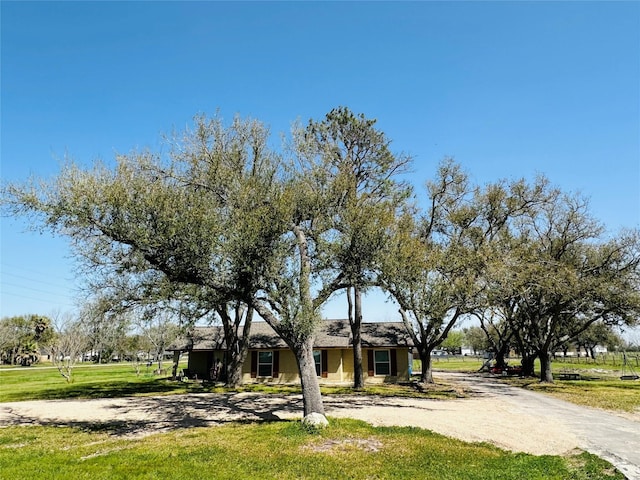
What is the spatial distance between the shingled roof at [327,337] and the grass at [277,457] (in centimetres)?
1800

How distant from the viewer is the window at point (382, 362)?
99.8ft

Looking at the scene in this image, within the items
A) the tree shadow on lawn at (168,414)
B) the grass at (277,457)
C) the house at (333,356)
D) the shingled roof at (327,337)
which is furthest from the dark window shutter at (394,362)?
the grass at (277,457)

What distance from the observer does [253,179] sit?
14055 millimetres

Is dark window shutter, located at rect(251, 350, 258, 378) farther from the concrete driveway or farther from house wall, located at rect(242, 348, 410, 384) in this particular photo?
the concrete driveway

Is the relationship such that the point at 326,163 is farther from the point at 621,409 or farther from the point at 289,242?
the point at 621,409

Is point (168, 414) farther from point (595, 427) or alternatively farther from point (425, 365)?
point (425, 365)

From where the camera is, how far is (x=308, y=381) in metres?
13.3

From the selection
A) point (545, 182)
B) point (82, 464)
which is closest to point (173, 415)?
point (82, 464)

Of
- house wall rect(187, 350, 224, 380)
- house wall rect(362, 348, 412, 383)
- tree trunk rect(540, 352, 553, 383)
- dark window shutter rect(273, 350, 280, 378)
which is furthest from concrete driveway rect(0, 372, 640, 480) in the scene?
house wall rect(187, 350, 224, 380)

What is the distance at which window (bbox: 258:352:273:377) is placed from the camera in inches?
1231

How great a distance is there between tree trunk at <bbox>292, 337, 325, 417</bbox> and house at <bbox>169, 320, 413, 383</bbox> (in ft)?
53.7

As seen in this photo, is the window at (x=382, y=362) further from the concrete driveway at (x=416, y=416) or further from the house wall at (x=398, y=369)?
the concrete driveway at (x=416, y=416)

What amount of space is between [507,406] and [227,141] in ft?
51.3

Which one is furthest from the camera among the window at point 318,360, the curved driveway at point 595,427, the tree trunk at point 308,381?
the window at point 318,360
